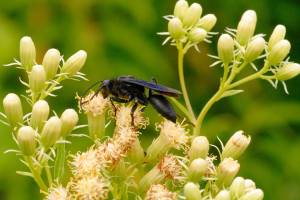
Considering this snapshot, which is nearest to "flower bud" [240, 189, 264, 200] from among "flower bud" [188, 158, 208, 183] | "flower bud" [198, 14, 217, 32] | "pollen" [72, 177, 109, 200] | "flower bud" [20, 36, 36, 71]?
"flower bud" [188, 158, 208, 183]

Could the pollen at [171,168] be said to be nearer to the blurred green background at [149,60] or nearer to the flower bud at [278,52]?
the flower bud at [278,52]

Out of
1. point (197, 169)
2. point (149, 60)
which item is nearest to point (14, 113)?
point (197, 169)

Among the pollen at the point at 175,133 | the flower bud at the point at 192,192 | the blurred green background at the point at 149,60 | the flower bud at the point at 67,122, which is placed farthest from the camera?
the blurred green background at the point at 149,60

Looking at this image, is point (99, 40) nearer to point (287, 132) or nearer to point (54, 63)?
point (287, 132)

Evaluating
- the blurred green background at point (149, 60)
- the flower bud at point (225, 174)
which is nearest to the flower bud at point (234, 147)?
the flower bud at point (225, 174)

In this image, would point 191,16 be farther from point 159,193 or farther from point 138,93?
point 159,193

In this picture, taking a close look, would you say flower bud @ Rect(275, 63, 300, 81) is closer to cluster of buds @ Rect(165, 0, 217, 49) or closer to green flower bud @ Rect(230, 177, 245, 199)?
cluster of buds @ Rect(165, 0, 217, 49)

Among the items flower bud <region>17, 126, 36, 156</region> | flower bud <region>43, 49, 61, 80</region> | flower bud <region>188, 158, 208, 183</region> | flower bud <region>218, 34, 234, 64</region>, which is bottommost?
flower bud <region>188, 158, 208, 183</region>
